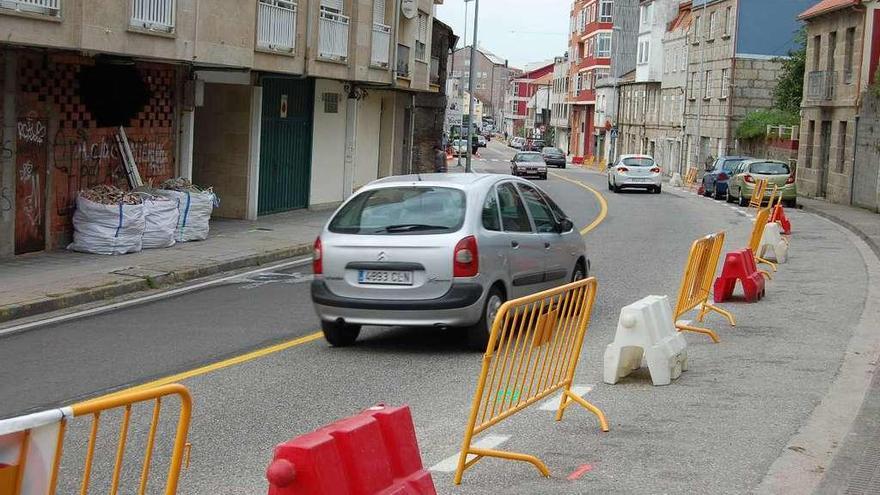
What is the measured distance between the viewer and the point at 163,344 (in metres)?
11.1

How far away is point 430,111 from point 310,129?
73.2 feet

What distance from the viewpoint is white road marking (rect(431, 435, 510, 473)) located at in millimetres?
6754

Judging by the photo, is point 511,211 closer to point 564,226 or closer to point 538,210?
point 538,210

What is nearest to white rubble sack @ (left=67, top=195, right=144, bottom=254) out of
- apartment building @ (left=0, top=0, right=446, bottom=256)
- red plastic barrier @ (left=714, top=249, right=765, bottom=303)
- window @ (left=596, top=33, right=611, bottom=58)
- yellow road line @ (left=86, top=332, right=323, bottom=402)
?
apartment building @ (left=0, top=0, right=446, bottom=256)

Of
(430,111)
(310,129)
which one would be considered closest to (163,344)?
(310,129)

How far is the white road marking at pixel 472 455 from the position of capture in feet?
22.2

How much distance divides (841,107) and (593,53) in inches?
2643

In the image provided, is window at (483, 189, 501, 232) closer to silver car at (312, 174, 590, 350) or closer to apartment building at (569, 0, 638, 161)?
silver car at (312, 174, 590, 350)

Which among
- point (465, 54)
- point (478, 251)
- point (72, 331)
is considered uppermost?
point (465, 54)

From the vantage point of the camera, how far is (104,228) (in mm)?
18469

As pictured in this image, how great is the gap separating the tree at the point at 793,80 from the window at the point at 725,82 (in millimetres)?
2965

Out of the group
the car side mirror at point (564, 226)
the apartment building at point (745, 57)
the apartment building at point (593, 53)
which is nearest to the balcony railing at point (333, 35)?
the car side mirror at point (564, 226)

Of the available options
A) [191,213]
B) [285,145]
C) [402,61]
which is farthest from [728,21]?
[191,213]

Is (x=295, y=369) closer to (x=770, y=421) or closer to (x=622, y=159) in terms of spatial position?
(x=770, y=421)
